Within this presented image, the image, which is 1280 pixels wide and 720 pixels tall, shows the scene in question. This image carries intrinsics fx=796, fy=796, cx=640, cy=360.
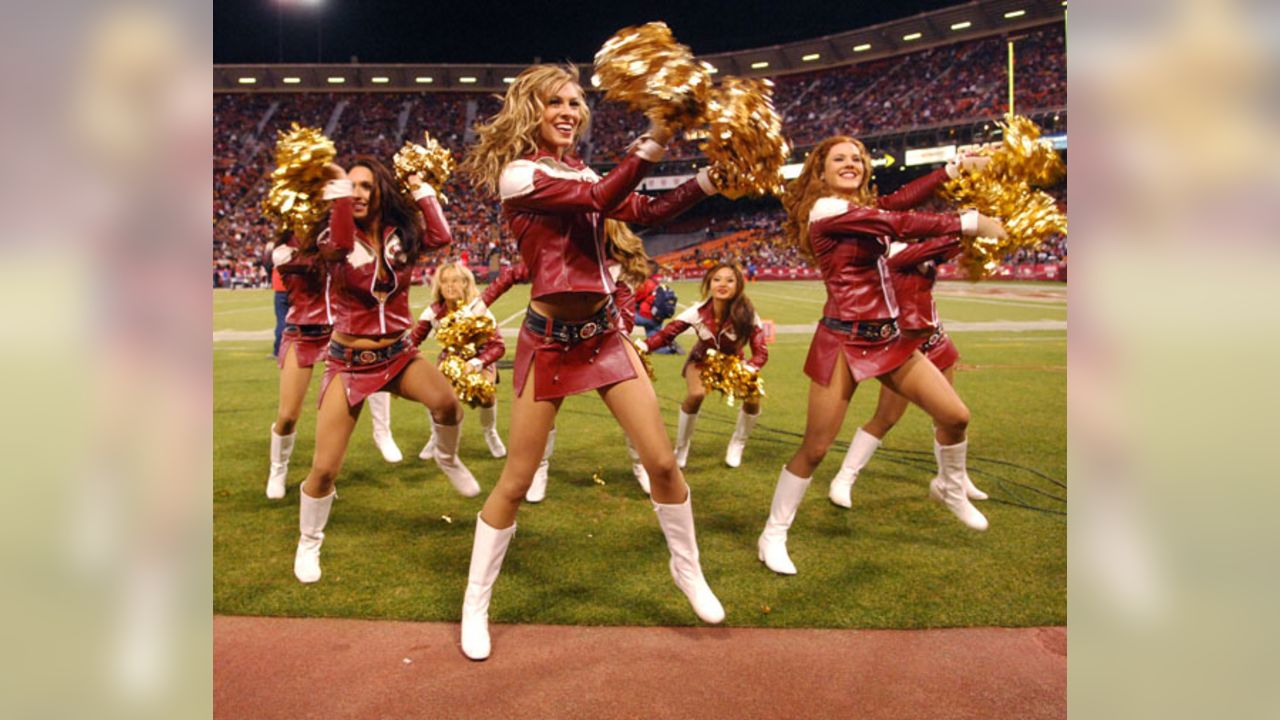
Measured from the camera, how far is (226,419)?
8367 millimetres

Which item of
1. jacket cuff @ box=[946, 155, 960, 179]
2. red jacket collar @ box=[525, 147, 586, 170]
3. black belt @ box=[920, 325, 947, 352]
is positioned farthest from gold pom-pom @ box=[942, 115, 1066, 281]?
red jacket collar @ box=[525, 147, 586, 170]

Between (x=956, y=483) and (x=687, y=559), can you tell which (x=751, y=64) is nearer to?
(x=956, y=483)

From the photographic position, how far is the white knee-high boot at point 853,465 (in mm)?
5191

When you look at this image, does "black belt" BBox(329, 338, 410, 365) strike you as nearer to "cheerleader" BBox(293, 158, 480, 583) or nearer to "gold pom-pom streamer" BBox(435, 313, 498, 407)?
"cheerleader" BBox(293, 158, 480, 583)

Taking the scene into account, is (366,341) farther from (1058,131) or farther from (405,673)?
(1058,131)

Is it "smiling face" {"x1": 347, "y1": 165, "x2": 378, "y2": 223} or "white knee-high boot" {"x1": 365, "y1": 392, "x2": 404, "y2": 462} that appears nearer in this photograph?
"smiling face" {"x1": 347, "y1": 165, "x2": 378, "y2": 223}

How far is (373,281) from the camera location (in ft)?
13.0

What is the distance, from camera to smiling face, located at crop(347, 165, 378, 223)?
401 centimetres

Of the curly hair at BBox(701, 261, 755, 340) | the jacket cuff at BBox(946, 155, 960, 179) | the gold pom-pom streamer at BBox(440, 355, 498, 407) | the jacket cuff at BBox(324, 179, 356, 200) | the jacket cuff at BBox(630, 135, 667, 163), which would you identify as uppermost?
the jacket cuff at BBox(946, 155, 960, 179)

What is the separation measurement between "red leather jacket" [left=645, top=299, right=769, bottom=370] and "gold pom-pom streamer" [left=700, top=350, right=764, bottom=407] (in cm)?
90

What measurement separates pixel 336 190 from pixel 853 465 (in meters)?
3.54

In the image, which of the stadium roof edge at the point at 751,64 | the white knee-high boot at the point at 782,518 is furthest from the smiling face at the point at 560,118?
the stadium roof edge at the point at 751,64
